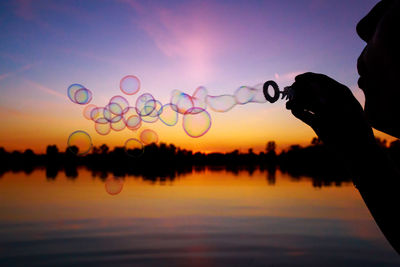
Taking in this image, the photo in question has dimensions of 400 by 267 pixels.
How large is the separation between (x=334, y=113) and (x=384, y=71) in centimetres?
84

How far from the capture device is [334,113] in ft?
4.81

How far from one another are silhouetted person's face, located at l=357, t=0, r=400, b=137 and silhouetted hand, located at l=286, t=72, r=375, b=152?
64cm

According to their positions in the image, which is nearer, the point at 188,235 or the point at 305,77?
the point at 305,77

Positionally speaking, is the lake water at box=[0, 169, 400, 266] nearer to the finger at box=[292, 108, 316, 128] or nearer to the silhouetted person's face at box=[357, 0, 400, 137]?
the finger at box=[292, 108, 316, 128]

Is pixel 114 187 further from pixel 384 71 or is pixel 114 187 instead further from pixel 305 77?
pixel 384 71

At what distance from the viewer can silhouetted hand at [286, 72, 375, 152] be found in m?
1.42

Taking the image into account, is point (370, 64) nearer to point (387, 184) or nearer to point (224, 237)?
point (387, 184)

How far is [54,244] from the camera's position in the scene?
9344 millimetres

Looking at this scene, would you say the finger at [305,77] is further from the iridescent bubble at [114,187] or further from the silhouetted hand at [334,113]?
the iridescent bubble at [114,187]

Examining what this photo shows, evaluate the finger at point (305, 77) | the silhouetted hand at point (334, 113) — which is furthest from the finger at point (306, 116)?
the finger at point (305, 77)

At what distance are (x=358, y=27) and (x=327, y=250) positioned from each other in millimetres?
9575

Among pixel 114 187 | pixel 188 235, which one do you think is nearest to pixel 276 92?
pixel 188 235

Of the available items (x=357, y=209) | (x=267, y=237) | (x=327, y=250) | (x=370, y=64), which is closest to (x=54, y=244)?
(x=267, y=237)

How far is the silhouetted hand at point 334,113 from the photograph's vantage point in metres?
1.42
